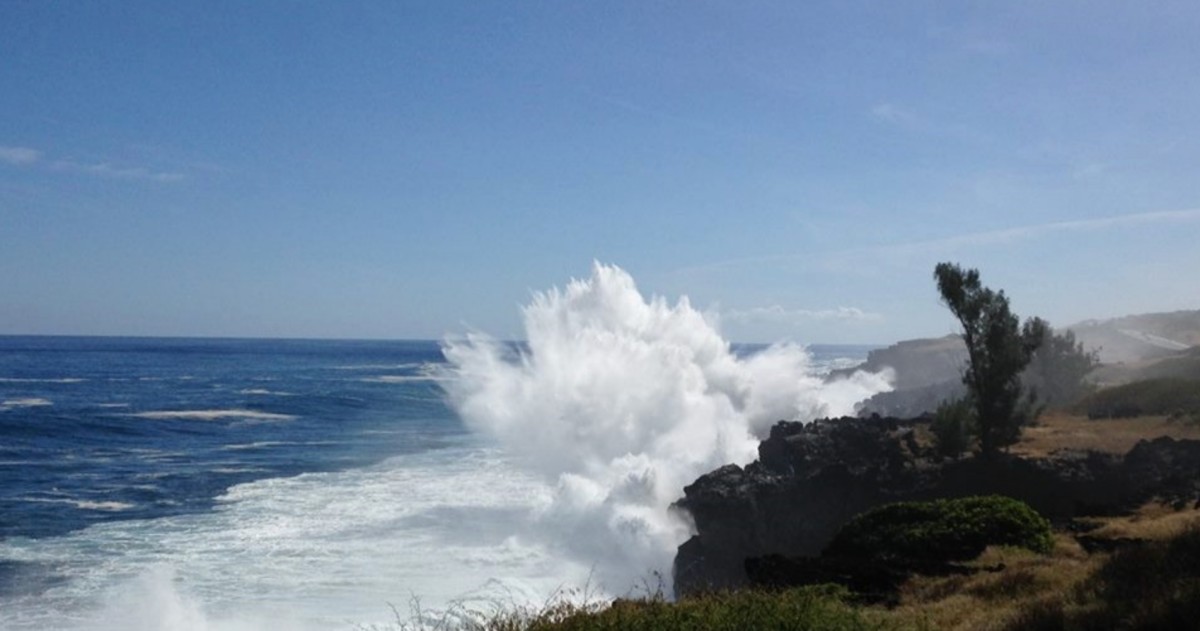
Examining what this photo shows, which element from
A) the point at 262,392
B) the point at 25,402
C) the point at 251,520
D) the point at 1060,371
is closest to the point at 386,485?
the point at 251,520

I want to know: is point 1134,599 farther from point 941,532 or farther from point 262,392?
point 262,392

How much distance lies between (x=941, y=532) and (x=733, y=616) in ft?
22.3

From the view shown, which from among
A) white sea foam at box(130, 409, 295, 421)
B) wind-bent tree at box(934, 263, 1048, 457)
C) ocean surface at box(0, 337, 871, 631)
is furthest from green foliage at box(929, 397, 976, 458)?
white sea foam at box(130, 409, 295, 421)

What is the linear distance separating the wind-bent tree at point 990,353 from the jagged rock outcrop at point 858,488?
195 cm

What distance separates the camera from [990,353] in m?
27.8

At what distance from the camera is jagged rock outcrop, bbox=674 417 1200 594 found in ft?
73.7

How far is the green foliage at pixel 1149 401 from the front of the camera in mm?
30875

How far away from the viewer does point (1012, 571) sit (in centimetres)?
1238

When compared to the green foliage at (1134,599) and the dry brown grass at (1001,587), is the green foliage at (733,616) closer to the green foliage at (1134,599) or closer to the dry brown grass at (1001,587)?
the dry brown grass at (1001,587)

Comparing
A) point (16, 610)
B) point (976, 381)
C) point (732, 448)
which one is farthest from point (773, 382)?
point (16, 610)

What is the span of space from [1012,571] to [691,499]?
14044mm

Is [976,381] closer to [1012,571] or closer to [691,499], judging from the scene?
[691,499]

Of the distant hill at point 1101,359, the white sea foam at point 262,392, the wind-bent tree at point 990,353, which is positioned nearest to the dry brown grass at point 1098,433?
the wind-bent tree at point 990,353

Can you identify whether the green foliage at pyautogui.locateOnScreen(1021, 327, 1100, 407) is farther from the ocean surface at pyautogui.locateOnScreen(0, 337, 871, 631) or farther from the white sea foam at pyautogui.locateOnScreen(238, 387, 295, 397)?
the white sea foam at pyautogui.locateOnScreen(238, 387, 295, 397)
